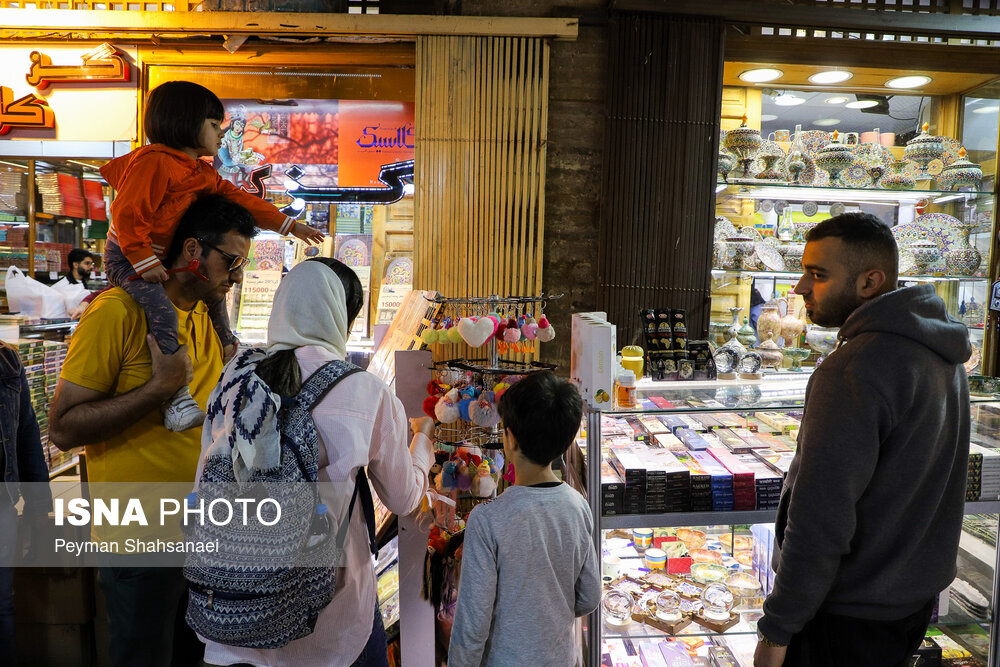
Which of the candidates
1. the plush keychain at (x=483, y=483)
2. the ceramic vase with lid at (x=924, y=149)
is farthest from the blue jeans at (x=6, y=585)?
the ceramic vase with lid at (x=924, y=149)

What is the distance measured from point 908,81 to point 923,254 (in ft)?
3.79

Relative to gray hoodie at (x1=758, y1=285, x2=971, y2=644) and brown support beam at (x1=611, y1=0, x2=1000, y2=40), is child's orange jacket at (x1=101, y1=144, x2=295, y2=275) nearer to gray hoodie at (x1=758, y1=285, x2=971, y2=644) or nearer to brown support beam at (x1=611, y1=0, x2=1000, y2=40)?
gray hoodie at (x1=758, y1=285, x2=971, y2=644)

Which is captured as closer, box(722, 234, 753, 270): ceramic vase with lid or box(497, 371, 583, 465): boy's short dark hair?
box(497, 371, 583, 465): boy's short dark hair

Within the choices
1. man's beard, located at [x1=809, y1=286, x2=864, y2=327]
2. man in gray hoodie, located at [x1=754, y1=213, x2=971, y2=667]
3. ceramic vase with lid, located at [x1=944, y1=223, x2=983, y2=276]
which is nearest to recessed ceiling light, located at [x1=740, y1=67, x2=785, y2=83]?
ceramic vase with lid, located at [x1=944, y1=223, x2=983, y2=276]

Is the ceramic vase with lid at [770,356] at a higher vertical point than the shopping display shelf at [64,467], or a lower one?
higher

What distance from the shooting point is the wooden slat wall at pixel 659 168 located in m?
3.74

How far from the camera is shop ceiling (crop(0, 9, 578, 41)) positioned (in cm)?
364

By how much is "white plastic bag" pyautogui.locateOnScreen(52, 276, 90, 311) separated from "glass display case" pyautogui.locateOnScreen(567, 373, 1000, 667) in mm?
4011

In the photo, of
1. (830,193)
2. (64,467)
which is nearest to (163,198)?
(64,467)

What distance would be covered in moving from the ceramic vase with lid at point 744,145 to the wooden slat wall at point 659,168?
0.11 metres

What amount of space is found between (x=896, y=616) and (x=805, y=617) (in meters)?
0.29

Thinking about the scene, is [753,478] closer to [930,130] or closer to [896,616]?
[896,616]

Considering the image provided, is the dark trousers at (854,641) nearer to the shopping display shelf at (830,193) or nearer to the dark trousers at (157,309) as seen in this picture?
the dark trousers at (157,309)

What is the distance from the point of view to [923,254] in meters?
3.97
